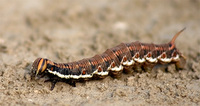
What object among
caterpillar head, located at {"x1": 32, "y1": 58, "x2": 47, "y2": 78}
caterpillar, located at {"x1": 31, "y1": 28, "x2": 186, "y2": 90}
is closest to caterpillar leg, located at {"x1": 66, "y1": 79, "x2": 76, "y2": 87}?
caterpillar, located at {"x1": 31, "y1": 28, "x2": 186, "y2": 90}

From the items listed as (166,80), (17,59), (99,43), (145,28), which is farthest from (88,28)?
(166,80)

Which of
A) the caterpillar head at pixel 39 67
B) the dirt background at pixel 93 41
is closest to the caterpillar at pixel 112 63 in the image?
the caterpillar head at pixel 39 67

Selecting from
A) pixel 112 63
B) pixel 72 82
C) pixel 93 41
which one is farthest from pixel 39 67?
pixel 93 41

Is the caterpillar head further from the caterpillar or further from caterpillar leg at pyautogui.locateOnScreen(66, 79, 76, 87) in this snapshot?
caterpillar leg at pyautogui.locateOnScreen(66, 79, 76, 87)

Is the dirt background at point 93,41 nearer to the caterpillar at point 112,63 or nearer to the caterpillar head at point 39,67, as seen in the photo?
the caterpillar at point 112,63

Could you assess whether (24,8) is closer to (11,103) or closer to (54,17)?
(54,17)
